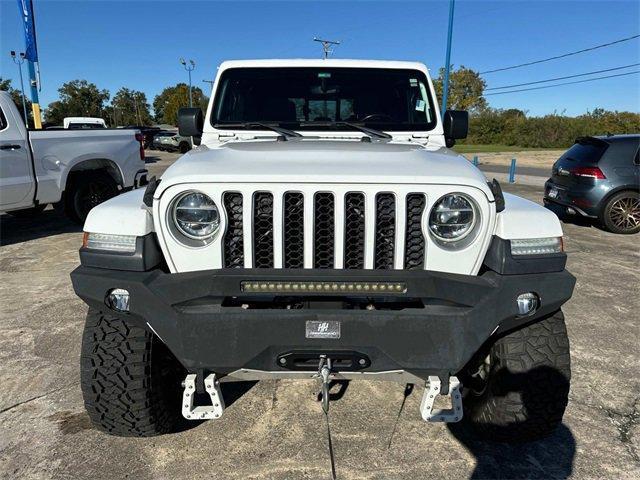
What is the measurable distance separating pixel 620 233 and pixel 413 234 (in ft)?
24.5

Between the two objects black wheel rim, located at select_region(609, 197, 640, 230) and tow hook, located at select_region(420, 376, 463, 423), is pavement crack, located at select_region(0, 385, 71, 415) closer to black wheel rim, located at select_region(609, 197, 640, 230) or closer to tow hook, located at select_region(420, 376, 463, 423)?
tow hook, located at select_region(420, 376, 463, 423)

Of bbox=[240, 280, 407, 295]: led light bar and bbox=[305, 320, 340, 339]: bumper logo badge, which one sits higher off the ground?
bbox=[240, 280, 407, 295]: led light bar

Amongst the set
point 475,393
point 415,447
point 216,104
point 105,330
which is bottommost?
point 415,447

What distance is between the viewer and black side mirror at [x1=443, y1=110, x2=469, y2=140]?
3.57 metres

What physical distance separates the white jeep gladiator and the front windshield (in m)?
1.13

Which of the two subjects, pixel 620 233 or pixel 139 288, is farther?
pixel 620 233

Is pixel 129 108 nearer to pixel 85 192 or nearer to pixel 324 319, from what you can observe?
pixel 85 192

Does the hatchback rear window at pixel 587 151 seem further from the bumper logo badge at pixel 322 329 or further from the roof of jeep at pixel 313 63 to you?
the bumper logo badge at pixel 322 329

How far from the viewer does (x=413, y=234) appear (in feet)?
7.00

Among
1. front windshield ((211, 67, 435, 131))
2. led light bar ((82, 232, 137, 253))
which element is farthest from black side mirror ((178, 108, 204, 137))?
led light bar ((82, 232, 137, 253))

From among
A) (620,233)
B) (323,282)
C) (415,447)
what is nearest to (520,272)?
(323,282)

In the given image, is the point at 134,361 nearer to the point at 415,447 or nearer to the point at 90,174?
the point at 415,447

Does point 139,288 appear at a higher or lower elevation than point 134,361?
higher

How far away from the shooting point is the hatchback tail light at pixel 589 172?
774 centimetres
